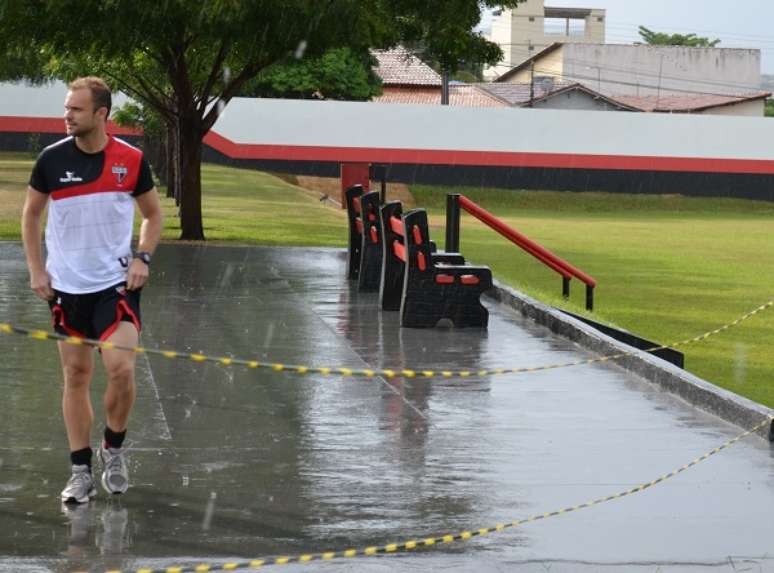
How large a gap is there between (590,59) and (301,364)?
107 meters

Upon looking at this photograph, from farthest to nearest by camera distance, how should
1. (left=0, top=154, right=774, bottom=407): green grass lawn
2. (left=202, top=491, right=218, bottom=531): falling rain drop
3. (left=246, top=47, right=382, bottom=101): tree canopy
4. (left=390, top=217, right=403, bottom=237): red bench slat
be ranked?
1. (left=246, top=47, right=382, bottom=101): tree canopy
2. (left=0, top=154, right=774, bottom=407): green grass lawn
3. (left=390, top=217, right=403, bottom=237): red bench slat
4. (left=202, top=491, right=218, bottom=531): falling rain drop

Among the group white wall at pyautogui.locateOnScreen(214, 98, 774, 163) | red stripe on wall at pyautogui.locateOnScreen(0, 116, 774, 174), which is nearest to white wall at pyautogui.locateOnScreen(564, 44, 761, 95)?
white wall at pyautogui.locateOnScreen(214, 98, 774, 163)

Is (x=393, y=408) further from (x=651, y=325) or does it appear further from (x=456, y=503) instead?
(x=651, y=325)

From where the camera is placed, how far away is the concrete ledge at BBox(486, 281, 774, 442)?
9109 millimetres

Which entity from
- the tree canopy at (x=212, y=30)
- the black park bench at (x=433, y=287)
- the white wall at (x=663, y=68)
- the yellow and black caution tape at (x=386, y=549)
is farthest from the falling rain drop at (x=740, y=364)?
the white wall at (x=663, y=68)

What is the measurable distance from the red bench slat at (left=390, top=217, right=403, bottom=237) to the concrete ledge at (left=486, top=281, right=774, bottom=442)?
1.46m

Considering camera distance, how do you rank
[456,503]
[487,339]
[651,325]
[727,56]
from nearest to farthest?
[456,503]
[487,339]
[651,325]
[727,56]

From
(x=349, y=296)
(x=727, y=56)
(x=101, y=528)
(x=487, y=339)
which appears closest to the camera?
(x=101, y=528)

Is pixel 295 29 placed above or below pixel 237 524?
above

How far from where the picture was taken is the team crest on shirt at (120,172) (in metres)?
7.14

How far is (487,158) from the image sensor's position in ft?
203

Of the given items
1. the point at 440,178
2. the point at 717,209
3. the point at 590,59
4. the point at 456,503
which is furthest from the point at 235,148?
the point at 590,59

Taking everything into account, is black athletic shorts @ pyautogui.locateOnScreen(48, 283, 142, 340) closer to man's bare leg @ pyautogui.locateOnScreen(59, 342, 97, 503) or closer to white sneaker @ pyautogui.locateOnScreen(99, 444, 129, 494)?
man's bare leg @ pyautogui.locateOnScreen(59, 342, 97, 503)

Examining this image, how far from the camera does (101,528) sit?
6.56 m
